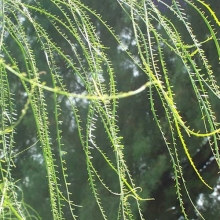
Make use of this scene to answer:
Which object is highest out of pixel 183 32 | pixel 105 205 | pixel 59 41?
pixel 183 32

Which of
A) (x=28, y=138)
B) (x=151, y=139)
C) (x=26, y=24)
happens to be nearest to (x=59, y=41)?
(x=26, y=24)

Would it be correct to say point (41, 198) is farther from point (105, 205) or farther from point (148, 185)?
point (148, 185)

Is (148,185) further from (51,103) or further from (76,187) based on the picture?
(51,103)

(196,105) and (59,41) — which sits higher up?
(196,105)

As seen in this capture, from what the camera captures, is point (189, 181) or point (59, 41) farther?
point (59, 41)

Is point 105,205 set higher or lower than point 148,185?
lower

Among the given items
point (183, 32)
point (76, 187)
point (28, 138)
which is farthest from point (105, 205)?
point (183, 32)

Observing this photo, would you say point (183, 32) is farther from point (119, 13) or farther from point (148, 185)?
point (148, 185)

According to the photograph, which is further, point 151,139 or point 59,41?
point 59,41
